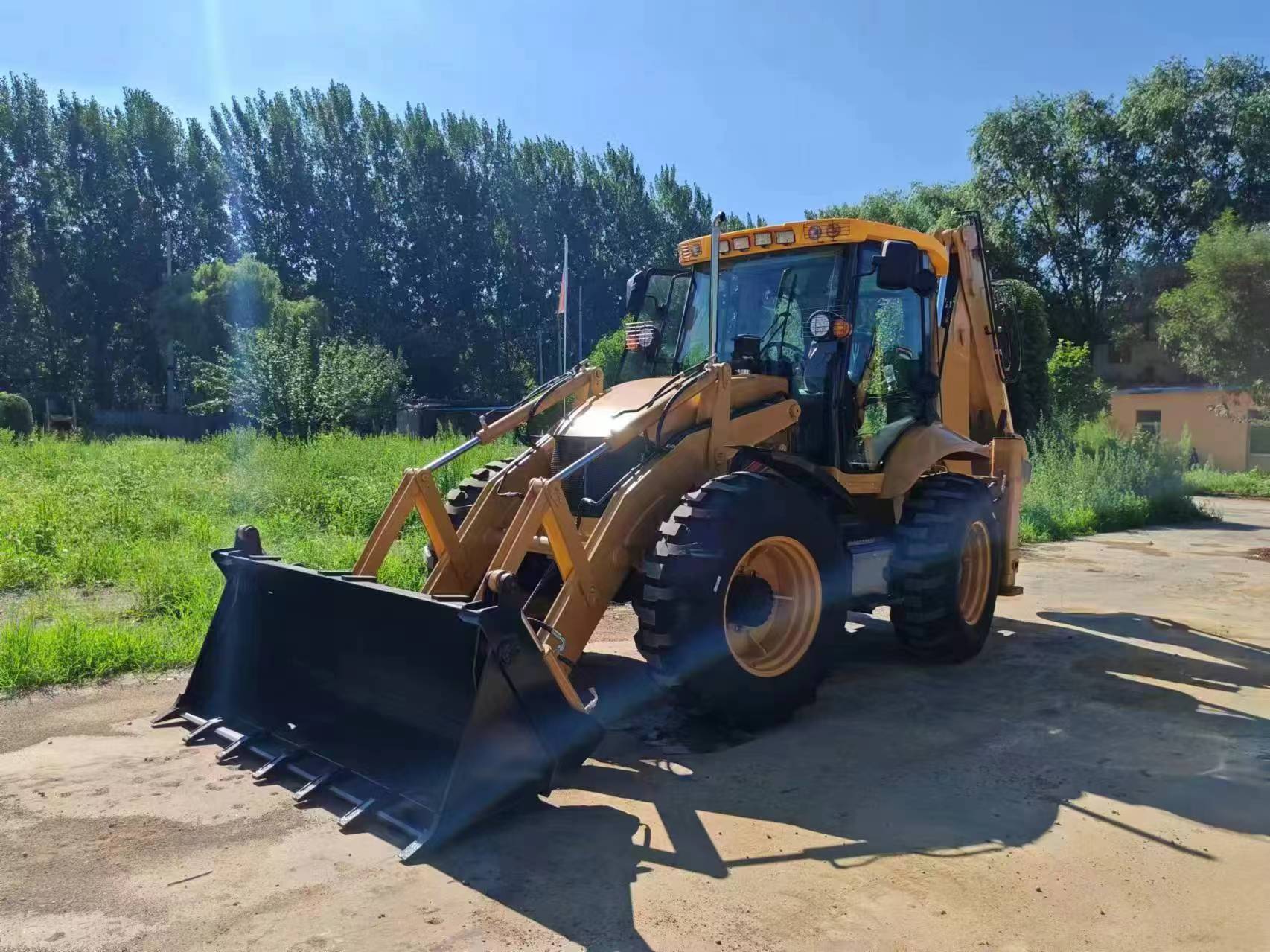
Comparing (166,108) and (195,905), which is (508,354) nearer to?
(166,108)

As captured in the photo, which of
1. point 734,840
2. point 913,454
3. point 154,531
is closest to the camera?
point 734,840

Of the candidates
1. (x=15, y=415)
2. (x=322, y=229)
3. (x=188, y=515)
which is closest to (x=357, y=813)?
(x=188, y=515)

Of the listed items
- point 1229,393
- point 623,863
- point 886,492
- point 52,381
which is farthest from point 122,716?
point 52,381

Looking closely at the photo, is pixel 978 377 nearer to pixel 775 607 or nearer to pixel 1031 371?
pixel 775 607

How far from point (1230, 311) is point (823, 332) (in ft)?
68.9

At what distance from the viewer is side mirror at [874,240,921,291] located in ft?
18.2

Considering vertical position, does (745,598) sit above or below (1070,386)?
below

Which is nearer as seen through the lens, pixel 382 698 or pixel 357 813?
pixel 357 813

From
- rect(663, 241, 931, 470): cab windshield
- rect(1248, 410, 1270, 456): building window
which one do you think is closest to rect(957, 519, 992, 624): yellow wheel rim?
rect(663, 241, 931, 470): cab windshield

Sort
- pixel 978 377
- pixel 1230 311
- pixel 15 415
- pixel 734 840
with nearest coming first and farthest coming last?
1. pixel 734 840
2. pixel 978 377
3. pixel 1230 311
4. pixel 15 415

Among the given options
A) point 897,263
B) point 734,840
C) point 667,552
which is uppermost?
point 897,263

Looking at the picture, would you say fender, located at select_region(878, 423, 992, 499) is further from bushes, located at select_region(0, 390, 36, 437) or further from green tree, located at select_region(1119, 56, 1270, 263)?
green tree, located at select_region(1119, 56, 1270, 263)

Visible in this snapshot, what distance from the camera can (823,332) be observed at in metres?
5.80

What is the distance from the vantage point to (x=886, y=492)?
6.28 m
